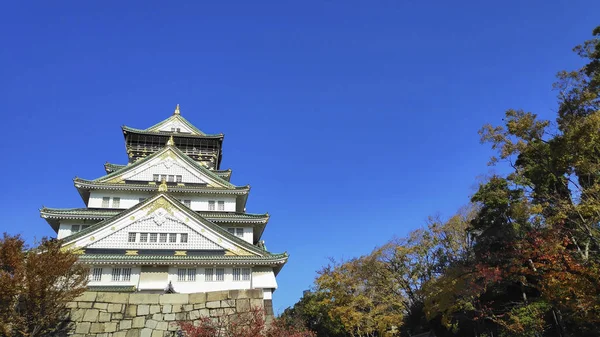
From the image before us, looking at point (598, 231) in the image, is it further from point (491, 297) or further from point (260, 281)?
point (260, 281)

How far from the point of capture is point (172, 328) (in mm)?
11492

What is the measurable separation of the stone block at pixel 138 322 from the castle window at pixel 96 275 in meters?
12.0

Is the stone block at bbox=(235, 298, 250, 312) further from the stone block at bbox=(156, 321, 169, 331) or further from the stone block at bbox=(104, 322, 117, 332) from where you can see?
the stone block at bbox=(104, 322, 117, 332)

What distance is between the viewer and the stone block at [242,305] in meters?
11.8

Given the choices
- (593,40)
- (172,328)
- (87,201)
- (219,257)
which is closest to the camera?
(172,328)

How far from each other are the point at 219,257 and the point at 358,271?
1250 centimetres

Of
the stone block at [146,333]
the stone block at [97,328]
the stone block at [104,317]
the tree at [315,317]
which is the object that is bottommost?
the stone block at [146,333]

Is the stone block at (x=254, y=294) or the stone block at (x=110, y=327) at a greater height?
the stone block at (x=254, y=294)

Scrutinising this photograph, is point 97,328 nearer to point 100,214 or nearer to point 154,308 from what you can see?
point 154,308

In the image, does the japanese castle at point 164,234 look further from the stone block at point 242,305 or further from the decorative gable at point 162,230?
the stone block at point 242,305

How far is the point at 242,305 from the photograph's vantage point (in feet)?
38.9

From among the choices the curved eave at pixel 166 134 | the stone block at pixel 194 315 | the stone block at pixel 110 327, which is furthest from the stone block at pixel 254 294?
the curved eave at pixel 166 134

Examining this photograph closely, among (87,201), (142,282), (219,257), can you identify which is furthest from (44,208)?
(219,257)

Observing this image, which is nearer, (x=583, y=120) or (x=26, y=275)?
(x=26, y=275)
